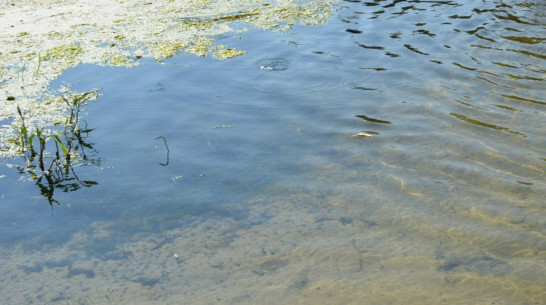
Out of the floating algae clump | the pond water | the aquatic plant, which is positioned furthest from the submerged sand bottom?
the floating algae clump

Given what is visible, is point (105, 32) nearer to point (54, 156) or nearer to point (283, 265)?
point (54, 156)

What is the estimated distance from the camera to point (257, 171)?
3.33 meters

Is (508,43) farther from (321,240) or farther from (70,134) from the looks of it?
(70,134)

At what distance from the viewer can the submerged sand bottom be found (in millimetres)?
2332

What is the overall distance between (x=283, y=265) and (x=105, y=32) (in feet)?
14.1

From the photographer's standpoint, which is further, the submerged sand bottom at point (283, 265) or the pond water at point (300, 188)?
the pond water at point (300, 188)

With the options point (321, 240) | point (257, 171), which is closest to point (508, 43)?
point (257, 171)

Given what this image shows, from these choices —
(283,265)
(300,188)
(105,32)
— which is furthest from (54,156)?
(105,32)

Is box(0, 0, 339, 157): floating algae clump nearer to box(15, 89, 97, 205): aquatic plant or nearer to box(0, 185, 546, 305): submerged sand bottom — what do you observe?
box(15, 89, 97, 205): aquatic plant

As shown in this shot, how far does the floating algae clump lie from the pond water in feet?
1.00

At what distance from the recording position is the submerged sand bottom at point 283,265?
233 centimetres

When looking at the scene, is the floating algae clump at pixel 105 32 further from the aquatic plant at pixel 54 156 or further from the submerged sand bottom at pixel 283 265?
the submerged sand bottom at pixel 283 265

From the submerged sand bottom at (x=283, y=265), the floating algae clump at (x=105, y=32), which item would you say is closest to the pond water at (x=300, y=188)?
the submerged sand bottom at (x=283, y=265)

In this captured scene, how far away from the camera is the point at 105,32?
603 centimetres
